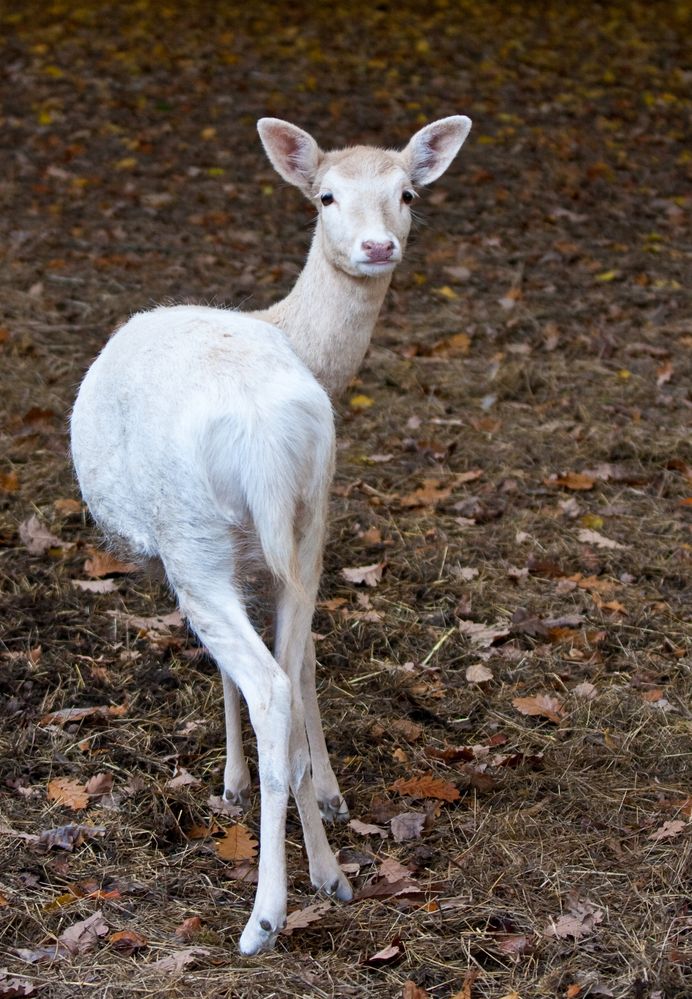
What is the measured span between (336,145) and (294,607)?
852cm

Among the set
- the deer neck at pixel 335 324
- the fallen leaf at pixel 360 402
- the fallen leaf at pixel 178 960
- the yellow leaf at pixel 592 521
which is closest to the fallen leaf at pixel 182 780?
the fallen leaf at pixel 178 960

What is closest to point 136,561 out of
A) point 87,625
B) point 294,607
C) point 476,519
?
point 294,607

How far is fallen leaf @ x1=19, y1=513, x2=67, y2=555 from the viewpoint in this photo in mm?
5324

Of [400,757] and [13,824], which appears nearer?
[13,824]

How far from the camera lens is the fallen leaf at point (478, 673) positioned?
15.1 feet

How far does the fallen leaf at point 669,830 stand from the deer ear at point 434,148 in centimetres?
242

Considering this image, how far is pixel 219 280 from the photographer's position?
865 centimetres

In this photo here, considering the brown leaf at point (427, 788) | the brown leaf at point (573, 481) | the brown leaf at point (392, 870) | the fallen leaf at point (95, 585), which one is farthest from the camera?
the brown leaf at point (573, 481)

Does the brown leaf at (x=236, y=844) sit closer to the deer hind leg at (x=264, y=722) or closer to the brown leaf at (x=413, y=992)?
the deer hind leg at (x=264, y=722)

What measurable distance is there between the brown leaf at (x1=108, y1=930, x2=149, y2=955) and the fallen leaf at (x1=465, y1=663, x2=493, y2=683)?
1.75 m

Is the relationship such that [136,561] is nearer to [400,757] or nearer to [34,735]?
[34,735]

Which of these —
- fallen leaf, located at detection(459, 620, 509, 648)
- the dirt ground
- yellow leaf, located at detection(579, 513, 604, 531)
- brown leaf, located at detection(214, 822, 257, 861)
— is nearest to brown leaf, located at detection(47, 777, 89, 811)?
the dirt ground

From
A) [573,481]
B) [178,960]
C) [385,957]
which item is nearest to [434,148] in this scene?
[573,481]

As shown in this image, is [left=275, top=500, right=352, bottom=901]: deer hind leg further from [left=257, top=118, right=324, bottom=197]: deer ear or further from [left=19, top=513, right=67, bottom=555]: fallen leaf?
[left=19, top=513, right=67, bottom=555]: fallen leaf
